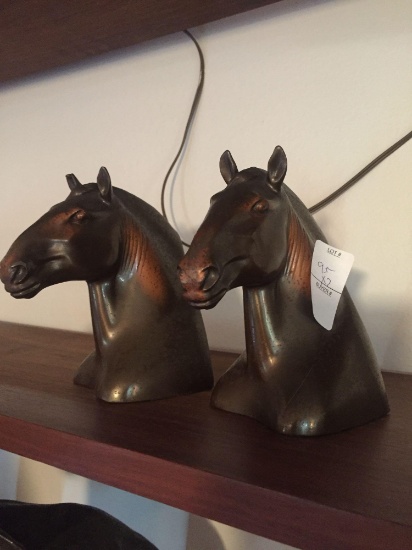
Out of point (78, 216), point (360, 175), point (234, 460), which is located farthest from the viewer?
point (360, 175)

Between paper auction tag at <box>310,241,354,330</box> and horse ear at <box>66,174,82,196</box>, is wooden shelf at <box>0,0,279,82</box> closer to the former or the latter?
horse ear at <box>66,174,82,196</box>

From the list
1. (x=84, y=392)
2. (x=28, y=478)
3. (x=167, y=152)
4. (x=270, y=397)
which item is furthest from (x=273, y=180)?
(x=28, y=478)

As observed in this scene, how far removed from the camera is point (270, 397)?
409mm

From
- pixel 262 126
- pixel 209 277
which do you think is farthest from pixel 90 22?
pixel 209 277

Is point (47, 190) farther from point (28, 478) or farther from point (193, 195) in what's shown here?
point (28, 478)

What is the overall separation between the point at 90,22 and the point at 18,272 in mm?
444

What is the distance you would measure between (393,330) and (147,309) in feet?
1.02

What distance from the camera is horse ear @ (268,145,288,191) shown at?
40 cm

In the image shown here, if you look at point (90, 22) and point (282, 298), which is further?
point (90, 22)

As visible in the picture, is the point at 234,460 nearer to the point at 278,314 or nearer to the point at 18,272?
the point at 278,314

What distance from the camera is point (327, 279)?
41 centimetres

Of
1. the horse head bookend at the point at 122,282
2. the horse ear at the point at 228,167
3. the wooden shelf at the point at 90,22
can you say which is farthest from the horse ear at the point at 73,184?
the wooden shelf at the point at 90,22

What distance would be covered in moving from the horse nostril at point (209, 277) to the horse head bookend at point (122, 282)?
138 mm

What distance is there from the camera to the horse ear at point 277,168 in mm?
398
